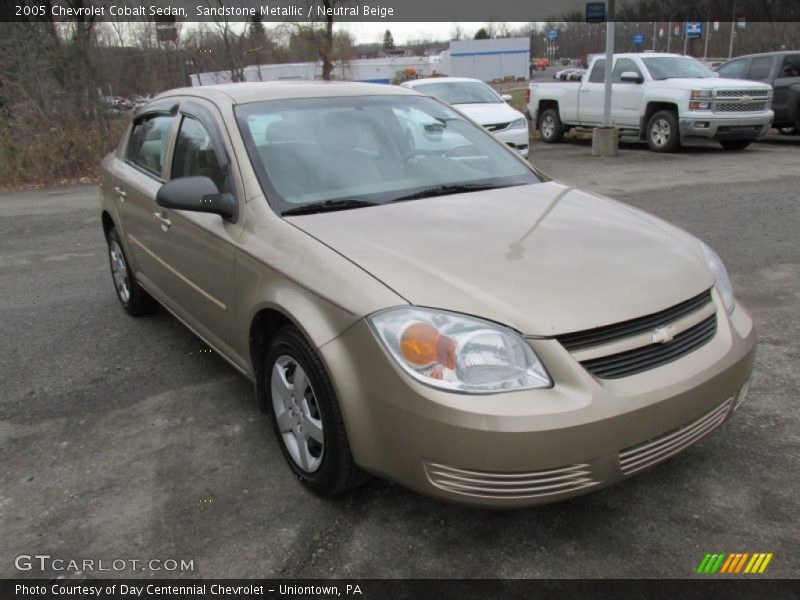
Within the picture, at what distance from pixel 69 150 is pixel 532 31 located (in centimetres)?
9744

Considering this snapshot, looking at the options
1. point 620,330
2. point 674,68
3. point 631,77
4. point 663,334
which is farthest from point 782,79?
point 620,330

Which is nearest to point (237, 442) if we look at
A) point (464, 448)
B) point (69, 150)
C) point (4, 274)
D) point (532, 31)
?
point (464, 448)

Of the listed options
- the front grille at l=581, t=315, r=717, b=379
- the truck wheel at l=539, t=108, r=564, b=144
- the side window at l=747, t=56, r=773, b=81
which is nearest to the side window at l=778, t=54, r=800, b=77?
the side window at l=747, t=56, r=773, b=81

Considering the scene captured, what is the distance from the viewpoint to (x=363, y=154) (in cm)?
345

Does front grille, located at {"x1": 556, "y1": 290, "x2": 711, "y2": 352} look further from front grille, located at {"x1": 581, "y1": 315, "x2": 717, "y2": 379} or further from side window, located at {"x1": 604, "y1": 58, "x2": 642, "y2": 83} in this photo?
side window, located at {"x1": 604, "y1": 58, "x2": 642, "y2": 83}

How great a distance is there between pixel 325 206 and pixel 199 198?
1.95 ft

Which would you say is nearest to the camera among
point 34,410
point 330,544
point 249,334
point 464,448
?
point 464,448

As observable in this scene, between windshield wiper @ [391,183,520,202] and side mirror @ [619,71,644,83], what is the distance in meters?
11.3

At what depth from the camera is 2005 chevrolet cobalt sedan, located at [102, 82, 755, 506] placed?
7.20ft

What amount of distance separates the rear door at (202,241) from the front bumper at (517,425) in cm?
103

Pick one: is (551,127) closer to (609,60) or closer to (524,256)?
(609,60)

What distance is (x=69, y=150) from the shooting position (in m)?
13.9

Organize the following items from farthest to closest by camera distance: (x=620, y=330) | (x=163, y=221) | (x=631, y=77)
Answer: (x=631, y=77), (x=163, y=221), (x=620, y=330)

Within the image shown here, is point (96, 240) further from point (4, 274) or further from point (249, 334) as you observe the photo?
point (249, 334)
